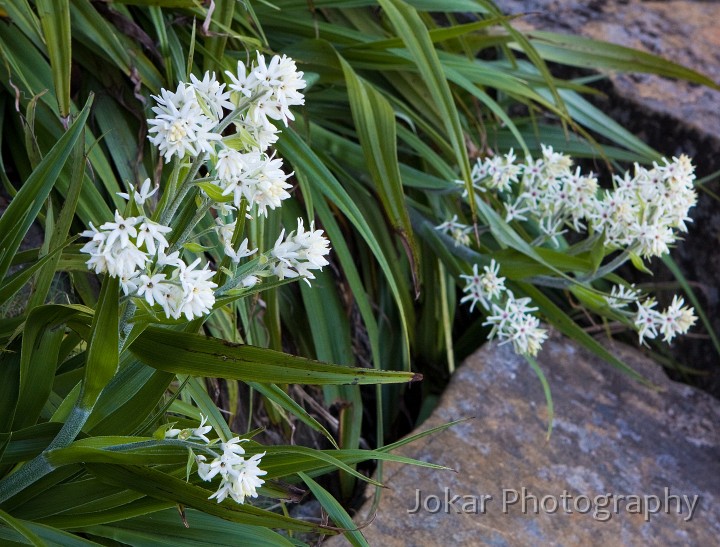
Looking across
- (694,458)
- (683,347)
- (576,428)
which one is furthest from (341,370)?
(683,347)

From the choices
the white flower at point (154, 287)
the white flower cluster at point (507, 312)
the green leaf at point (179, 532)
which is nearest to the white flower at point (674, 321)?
the white flower cluster at point (507, 312)

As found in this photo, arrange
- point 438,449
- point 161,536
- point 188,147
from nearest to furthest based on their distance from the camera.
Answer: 1. point 188,147
2. point 161,536
3. point 438,449

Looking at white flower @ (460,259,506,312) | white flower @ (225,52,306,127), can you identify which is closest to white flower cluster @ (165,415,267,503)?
white flower @ (225,52,306,127)

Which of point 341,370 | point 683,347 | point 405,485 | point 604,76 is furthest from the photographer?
point 604,76

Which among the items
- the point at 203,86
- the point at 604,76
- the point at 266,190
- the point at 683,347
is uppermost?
the point at 604,76

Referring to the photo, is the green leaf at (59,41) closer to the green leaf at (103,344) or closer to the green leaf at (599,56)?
the green leaf at (103,344)

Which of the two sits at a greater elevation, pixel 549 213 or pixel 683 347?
pixel 549 213

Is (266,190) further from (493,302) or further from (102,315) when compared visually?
(493,302)

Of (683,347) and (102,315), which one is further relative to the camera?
(683,347)
